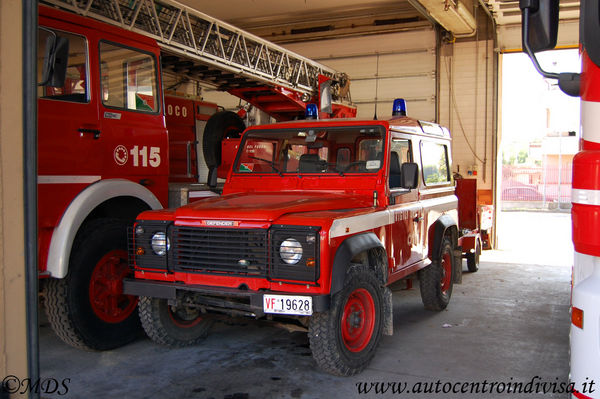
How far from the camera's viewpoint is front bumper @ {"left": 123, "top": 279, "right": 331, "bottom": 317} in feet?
11.8

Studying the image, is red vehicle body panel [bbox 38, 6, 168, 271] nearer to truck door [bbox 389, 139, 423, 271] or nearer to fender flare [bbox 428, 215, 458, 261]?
truck door [bbox 389, 139, 423, 271]

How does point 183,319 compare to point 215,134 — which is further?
point 215,134

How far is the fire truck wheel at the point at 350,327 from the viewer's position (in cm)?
375

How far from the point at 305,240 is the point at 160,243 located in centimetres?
126

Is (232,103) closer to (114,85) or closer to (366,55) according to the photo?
(366,55)

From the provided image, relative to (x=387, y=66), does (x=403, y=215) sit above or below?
below

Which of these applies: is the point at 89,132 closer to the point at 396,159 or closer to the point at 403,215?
the point at 396,159

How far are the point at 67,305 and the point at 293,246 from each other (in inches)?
81.8

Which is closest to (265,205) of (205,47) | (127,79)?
(127,79)

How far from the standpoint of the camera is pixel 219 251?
12.6 feet

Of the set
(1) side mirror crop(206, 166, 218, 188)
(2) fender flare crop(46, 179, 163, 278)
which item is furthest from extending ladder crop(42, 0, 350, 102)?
(1) side mirror crop(206, 166, 218, 188)

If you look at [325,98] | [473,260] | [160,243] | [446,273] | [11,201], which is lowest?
[473,260]

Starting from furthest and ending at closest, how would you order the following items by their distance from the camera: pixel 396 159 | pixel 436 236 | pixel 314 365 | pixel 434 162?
pixel 434 162, pixel 436 236, pixel 396 159, pixel 314 365

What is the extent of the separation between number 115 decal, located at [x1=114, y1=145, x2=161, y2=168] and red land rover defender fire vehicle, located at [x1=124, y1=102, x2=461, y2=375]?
0.74 metres
